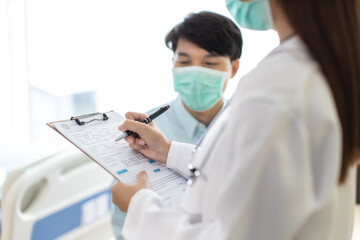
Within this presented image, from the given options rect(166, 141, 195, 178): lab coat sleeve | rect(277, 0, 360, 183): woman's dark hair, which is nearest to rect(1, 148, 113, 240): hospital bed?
rect(166, 141, 195, 178): lab coat sleeve

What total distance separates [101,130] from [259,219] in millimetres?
602

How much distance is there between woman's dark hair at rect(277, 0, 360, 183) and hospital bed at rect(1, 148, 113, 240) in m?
1.13

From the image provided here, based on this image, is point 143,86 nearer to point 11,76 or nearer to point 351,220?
point 11,76

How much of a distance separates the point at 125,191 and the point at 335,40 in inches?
19.6

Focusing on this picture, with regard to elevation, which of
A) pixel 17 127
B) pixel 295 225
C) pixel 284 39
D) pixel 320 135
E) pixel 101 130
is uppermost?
pixel 284 39

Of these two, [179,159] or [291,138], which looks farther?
[179,159]

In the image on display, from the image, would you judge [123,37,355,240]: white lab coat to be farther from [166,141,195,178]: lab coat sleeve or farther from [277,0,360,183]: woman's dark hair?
[166,141,195,178]: lab coat sleeve

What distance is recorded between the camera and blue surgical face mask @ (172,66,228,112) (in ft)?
4.93

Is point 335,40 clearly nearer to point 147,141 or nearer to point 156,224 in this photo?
point 156,224

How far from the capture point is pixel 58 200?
1490 mm

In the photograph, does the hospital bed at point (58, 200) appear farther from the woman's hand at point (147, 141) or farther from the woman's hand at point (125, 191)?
the woman's hand at point (125, 191)

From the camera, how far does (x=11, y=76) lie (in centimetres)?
285

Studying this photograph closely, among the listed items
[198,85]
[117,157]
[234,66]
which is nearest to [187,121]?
[198,85]

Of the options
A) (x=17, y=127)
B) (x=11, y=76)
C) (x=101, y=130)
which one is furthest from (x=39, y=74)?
(x=101, y=130)
